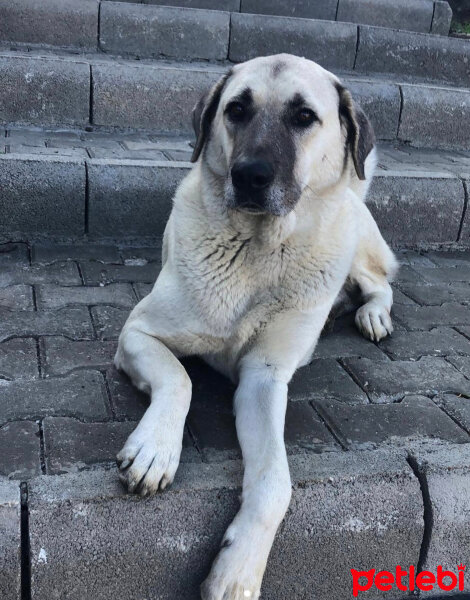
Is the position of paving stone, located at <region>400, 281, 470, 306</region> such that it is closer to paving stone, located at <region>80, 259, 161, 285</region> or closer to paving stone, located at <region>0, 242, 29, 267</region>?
paving stone, located at <region>80, 259, 161, 285</region>

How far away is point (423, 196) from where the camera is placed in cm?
450

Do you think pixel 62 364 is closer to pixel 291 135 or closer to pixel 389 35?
pixel 291 135

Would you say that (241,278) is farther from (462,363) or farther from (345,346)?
(462,363)

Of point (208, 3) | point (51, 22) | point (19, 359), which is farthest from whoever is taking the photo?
point (208, 3)

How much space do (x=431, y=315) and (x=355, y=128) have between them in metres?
1.24

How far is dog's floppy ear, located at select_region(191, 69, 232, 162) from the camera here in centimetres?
281

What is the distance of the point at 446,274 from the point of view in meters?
4.18

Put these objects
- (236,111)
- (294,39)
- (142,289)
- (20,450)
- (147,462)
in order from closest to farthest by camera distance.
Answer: (147,462) < (20,450) < (236,111) < (142,289) < (294,39)

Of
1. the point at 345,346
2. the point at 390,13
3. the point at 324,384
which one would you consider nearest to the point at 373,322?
the point at 345,346

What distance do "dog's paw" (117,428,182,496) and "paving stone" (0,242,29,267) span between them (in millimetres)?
1869

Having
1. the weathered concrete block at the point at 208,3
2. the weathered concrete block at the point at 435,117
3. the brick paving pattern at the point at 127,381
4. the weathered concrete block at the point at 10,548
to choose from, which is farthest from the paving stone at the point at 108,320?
the weathered concrete block at the point at 208,3

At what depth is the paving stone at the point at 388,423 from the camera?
2494 mm

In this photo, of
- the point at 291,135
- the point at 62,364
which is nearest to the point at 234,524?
the point at 62,364

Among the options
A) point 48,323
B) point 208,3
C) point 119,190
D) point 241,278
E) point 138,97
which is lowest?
point 48,323
